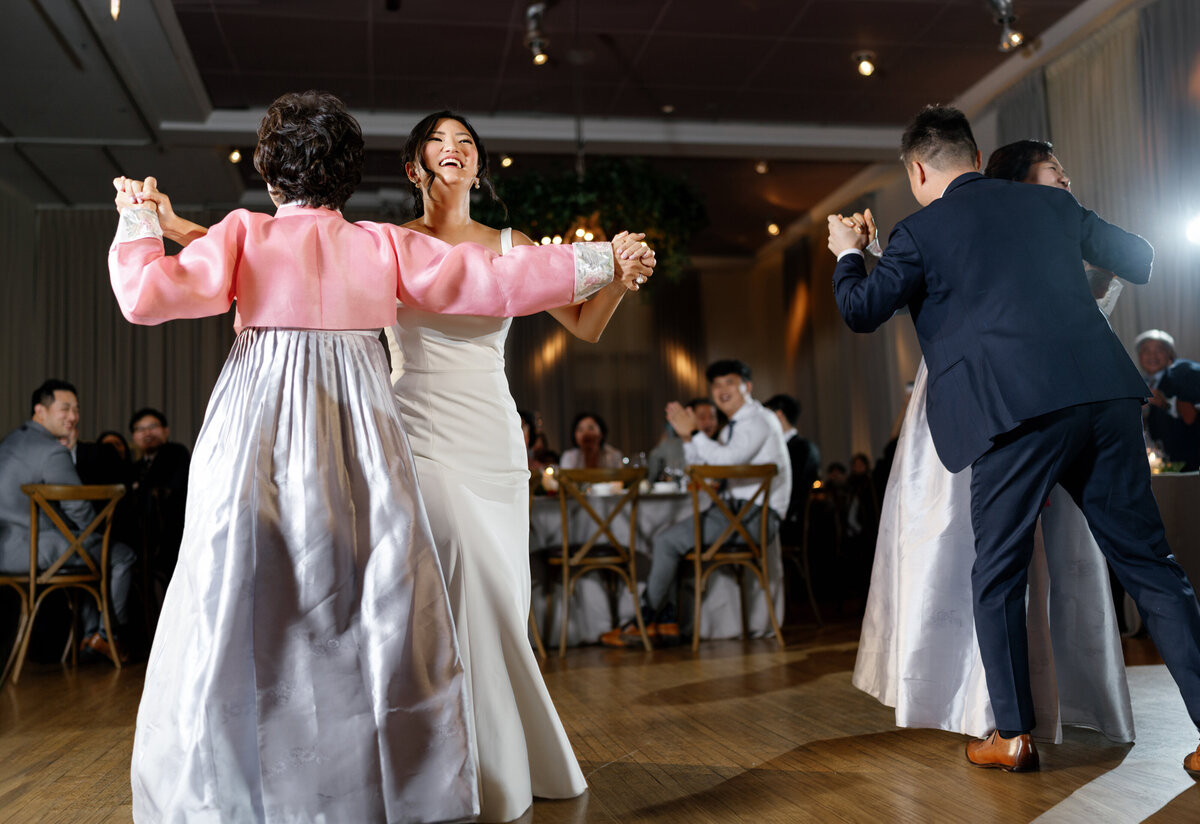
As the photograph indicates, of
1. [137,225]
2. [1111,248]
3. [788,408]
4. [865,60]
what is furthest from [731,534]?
[865,60]

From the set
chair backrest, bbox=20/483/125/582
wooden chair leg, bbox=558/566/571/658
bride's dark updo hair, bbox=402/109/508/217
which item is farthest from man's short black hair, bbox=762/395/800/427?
bride's dark updo hair, bbox=402/109/508/217

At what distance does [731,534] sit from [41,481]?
11.0 feet

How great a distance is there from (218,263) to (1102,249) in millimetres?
1889

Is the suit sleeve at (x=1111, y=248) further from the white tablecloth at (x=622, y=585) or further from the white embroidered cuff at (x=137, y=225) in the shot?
the white tablecloth at (x=622, y=585)

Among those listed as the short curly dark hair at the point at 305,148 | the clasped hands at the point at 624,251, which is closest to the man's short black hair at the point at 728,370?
the clasped hands at the point at 624,251

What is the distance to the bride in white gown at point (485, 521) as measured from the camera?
1.93m

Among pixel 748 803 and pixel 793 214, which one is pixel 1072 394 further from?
pixel 793 214

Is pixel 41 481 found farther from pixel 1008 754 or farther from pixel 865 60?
pixel 865 60

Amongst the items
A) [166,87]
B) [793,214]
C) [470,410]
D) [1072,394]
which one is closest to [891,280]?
[1072,394]

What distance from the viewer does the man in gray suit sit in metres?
4.60

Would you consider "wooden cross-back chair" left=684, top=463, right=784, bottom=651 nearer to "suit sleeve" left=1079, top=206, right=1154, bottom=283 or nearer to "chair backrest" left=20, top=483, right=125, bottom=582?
"suit sleeve" left=1079, top=206, right=1154, bottom=283

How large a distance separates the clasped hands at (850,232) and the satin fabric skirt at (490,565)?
2.88 ft

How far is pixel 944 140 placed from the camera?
2.32 meters

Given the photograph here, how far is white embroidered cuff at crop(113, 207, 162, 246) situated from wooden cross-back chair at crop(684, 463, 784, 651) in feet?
10.4
